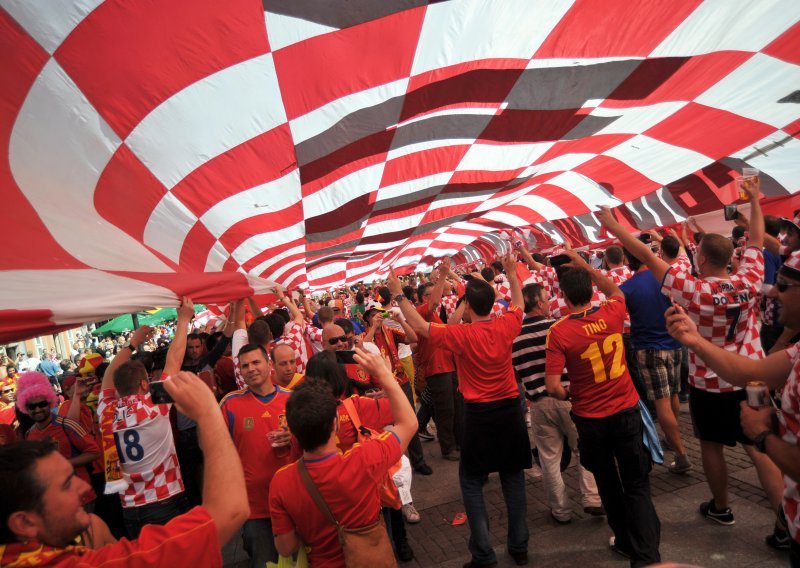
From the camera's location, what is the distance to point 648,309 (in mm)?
4055

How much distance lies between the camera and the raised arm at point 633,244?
266 cm

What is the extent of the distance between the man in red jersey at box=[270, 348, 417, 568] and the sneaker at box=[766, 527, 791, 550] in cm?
237

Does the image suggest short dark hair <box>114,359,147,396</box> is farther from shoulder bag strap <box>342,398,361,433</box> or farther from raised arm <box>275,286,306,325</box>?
raised arm <box>275,286,306,325</box>

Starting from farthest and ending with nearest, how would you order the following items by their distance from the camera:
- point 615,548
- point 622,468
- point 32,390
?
point 32,390 → point 615,548 → point 622,468

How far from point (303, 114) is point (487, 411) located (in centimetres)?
248

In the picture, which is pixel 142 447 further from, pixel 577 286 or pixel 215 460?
pixel 577 286

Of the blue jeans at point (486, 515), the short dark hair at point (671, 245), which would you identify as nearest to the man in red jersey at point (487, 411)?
the blue jeans at point (486, 515)

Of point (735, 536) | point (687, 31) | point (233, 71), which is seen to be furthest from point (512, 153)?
point (735, 536)

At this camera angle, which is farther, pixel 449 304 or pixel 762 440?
pixel 449 304

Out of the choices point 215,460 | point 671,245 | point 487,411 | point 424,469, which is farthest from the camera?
point 424,469

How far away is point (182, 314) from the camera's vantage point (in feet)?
9.07

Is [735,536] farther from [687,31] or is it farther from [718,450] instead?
[687,31]

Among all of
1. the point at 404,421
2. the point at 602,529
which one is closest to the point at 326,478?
the point at 404,421

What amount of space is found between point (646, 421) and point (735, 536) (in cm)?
78
